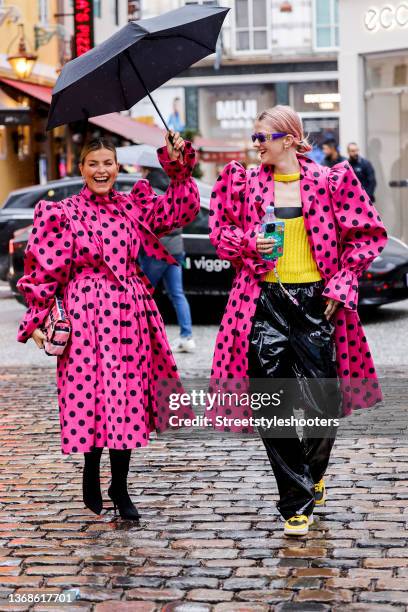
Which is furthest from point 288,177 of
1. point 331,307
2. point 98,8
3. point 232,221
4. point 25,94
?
point 98,8

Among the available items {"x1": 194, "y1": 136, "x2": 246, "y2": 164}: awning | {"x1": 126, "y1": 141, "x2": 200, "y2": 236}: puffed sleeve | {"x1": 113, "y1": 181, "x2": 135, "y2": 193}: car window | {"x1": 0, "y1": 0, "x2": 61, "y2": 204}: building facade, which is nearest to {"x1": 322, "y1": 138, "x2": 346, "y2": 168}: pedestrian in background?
{"x1": 113, "y1": 181, "x2": 135, "y2": 193}: car window

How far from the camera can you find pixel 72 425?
17.6 feet

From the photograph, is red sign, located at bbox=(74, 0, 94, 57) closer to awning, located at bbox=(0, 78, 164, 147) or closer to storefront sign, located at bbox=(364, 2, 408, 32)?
awning, located at bbox=(0, 78, 164, 147)

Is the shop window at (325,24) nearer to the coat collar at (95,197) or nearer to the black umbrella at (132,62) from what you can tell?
the black umbrella at (132,62)

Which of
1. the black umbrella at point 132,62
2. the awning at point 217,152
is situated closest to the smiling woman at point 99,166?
the black umbrella at point 132,62

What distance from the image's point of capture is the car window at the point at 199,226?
1320cm

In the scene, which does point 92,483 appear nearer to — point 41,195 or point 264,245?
point 264,245

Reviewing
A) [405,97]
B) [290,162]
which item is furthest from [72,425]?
[405,97]

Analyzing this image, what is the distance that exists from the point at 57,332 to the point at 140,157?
7267mm

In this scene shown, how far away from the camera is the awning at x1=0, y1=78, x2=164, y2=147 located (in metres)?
25.7

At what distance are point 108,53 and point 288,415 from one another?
1666mm

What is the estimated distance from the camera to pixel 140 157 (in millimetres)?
12445

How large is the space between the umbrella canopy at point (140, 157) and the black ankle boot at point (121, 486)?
685cm

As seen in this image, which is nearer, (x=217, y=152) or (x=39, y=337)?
(x=39, y=337)
